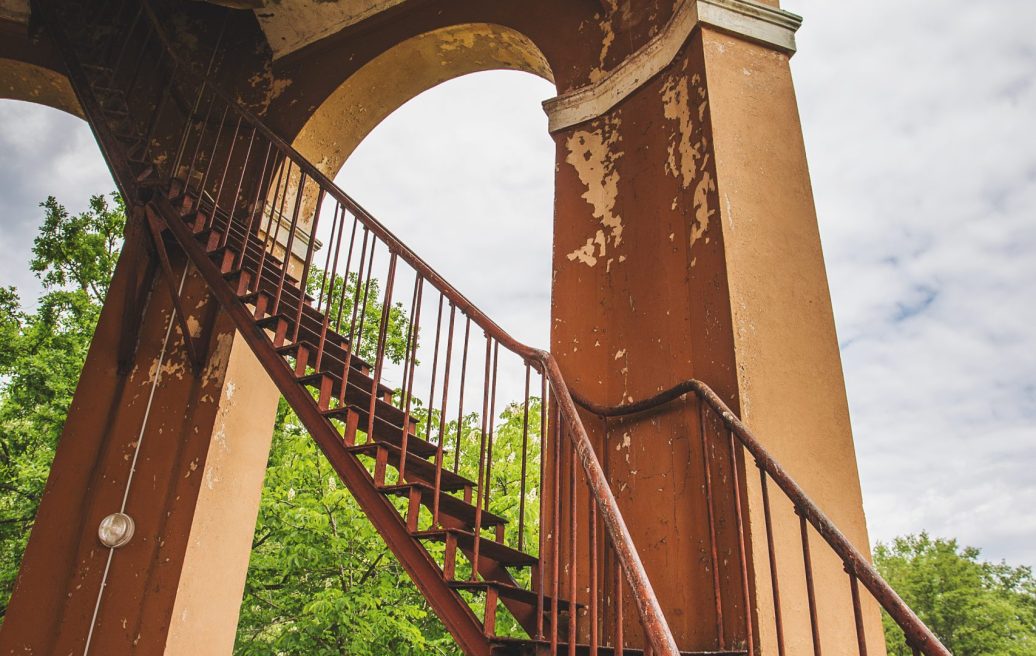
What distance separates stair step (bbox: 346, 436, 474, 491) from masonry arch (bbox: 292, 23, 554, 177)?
3783 millimetres

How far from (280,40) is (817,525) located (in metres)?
7.02

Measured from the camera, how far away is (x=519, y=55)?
6.18m

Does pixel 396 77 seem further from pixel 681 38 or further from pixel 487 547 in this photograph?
pixel 487 547

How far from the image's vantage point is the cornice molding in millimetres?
4293

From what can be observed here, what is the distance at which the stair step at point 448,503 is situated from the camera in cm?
320

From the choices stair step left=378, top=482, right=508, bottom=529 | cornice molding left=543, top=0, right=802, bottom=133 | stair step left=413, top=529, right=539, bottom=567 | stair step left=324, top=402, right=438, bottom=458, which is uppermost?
cornice molding left=543, top=0, right=802, bottom=133

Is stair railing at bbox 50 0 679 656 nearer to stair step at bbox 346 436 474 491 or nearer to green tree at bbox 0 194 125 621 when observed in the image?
stair step at bbox 346 436 474 491

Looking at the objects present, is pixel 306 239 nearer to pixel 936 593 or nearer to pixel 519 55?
pixel 519 55

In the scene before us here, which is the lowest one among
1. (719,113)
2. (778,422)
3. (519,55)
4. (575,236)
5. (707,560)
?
(707,560)

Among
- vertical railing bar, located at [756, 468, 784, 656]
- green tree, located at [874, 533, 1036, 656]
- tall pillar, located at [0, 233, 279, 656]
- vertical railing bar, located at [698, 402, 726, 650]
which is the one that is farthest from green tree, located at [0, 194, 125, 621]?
green tree, located at [874, 533, 1036, 656]

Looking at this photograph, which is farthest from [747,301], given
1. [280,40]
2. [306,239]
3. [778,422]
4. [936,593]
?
[936,593]

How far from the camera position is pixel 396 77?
6.96 meters

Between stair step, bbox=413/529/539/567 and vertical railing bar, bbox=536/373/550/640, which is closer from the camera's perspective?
vertical railing bar, bbox=536/373/550/640

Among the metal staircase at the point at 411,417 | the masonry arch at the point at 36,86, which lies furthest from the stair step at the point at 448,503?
the masonry arch at the point at 36,86
